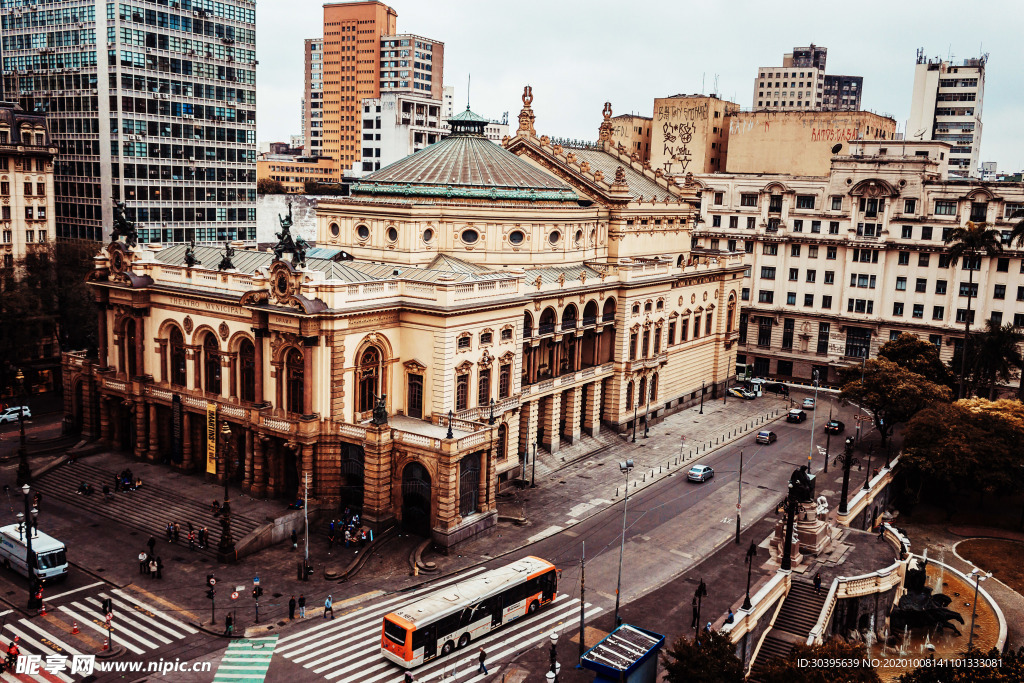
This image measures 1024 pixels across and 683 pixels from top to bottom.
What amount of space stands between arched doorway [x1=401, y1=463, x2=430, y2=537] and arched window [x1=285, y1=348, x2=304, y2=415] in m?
9.07

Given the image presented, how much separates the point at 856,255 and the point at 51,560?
91332mm

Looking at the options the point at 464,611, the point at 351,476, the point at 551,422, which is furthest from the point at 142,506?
the point at 551,422

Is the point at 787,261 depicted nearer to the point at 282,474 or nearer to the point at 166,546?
the point at 282,474

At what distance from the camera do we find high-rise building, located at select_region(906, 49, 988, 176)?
150 metres

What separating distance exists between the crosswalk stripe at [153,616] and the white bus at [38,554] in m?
3.33

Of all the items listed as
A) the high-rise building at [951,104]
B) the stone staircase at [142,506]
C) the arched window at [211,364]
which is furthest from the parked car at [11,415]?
the high-rise building at [951,104]

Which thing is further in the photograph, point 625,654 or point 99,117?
point 99,117

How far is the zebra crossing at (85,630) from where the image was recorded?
45.8m

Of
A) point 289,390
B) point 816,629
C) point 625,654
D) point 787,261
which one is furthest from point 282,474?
point 787,261

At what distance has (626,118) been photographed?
148500 mm

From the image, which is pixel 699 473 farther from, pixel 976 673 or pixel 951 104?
pixel 951 104

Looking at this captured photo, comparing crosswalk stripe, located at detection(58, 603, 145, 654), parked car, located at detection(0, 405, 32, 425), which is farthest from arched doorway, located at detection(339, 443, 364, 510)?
parked car, located at detection(0, 405, 32, 425)

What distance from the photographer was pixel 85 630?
47844mm

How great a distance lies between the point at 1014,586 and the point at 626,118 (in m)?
104
